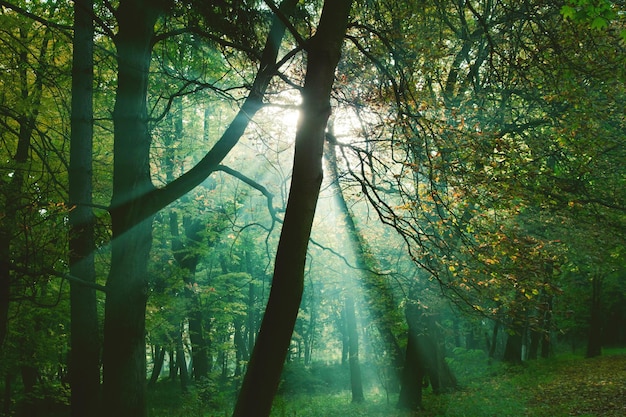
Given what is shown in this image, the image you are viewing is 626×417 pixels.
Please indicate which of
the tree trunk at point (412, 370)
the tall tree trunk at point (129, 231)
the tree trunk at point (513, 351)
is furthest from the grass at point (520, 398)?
the tall tree trunk at point (129, 231)

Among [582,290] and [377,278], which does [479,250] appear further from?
[582,290]

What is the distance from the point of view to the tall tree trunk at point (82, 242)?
6133mm

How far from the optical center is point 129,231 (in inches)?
176

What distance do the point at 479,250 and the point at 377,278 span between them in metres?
5.84

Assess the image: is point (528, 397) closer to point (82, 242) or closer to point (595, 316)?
point (595, 316)

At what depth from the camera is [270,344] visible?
3029mm

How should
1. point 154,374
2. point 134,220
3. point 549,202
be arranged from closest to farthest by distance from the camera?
point 134,220, point 549,202, point 154,374

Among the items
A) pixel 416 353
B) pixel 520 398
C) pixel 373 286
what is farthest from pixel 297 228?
pixel 520 398

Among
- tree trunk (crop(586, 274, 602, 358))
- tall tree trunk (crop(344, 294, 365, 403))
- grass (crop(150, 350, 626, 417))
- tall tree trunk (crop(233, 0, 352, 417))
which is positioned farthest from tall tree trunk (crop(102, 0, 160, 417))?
tree trunk (crop(586, 274, 602, 358))

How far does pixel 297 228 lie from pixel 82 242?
4.56 meters

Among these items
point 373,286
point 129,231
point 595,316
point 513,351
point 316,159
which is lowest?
point 513,351

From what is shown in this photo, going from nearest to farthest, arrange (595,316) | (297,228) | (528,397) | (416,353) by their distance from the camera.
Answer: (297,228) < (416,353) < (528,397) < (595,316)

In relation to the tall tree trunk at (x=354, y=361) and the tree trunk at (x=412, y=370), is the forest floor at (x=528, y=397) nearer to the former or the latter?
the tree trunk at (x=412, y=370)

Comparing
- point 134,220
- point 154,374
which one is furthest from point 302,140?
point 154,374
